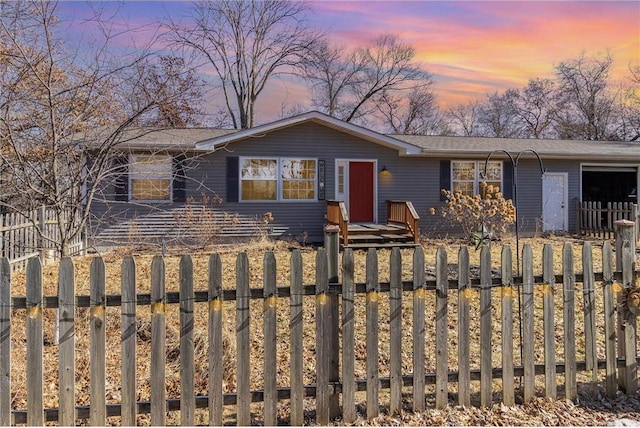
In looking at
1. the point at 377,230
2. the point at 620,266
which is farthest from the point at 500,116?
the point at 620,266

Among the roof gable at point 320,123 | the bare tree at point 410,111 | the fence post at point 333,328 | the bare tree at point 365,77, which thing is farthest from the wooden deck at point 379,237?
the bare tree at point 410,111

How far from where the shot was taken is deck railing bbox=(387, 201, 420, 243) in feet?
39.6

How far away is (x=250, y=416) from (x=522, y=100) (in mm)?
41854

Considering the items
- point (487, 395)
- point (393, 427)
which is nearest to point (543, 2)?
point (487, 395)

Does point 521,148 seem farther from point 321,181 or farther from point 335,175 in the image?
point 321,181

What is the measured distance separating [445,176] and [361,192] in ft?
9.13

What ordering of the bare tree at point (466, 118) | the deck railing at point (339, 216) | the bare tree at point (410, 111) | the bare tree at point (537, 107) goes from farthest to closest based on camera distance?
1. the bare tree at point (466, 118)
2. the bare tree at point (537, 107)
3. the bare tree at point (410, 111)
4. the deck railing at point (339, 216)

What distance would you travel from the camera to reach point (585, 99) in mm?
35625

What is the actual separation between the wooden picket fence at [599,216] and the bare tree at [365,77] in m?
20.3

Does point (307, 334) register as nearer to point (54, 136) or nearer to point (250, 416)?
point (250, 416)

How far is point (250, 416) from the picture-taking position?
296cm

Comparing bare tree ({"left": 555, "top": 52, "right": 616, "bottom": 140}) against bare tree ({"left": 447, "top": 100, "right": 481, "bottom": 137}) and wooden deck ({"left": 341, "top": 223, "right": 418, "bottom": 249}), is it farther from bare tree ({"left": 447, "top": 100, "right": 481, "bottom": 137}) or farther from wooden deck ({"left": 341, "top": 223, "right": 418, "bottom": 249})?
wooden deck ({"left": 341, "top": 223, "right": 418, "bottom": 249})

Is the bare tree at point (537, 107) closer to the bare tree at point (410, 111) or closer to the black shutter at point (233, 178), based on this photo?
the bare tree at point (410, 111)

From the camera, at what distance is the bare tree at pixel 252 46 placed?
94.7 feet
